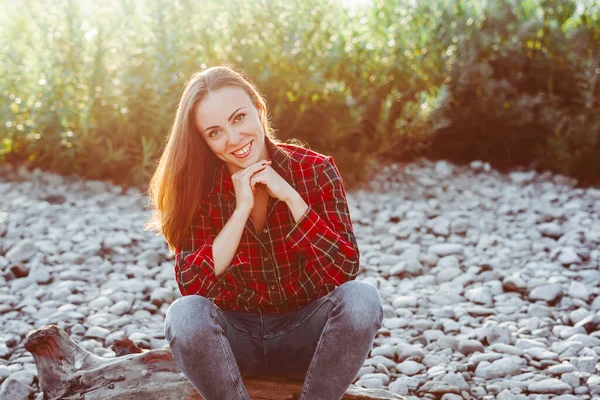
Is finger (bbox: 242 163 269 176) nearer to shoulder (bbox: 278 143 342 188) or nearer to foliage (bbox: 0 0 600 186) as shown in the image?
shoulder (bbox: 278 143 342 188)

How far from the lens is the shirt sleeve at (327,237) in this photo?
85.2 inches

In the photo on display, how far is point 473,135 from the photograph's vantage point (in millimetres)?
5797

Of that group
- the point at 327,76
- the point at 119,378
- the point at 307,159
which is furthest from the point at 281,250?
the point at 327,76

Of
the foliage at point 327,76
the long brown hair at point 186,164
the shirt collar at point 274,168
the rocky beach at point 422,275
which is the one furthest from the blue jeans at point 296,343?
the foliage at point 327,76

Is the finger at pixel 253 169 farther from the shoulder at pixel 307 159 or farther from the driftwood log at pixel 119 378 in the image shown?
the driftwood log at pixel 119 378

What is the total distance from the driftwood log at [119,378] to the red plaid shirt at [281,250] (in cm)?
27

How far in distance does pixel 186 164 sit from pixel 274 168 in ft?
1.01

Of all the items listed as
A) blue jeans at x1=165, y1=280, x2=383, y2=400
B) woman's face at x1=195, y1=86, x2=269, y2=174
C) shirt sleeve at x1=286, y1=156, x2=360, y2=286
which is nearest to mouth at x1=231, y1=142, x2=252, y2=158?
woman's face at x1=195, y1=86, x2=269, y2=174

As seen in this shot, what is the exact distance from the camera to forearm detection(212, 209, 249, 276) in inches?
85.9

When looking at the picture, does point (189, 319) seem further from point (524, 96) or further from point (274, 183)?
point (524, 96)

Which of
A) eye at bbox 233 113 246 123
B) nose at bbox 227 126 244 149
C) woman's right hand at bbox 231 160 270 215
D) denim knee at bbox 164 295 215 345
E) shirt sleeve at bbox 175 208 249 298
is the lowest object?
denim knee at bbox 164 295 215 345

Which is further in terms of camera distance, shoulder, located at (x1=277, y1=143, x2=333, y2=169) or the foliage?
the foliage

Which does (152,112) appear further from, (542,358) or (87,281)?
(542,358)

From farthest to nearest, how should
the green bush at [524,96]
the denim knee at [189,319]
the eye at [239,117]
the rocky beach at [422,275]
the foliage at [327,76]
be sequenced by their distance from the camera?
the green bush at [524,96]
the foliage at [327,76]
the rocky beach at [422,275]
the eye at [239,117]
the denim knee at [189,319]
